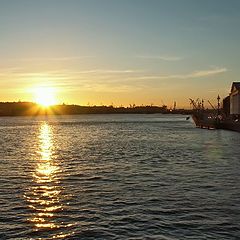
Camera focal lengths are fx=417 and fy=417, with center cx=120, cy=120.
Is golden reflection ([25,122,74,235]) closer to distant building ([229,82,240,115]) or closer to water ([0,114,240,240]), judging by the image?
water ([0,114,240,240])

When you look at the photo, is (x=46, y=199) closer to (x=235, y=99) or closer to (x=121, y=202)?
(x=121, y=202)

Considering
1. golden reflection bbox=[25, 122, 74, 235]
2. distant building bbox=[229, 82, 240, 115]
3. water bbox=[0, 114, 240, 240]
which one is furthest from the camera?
distant building bbox=[229, 82, 240, 115]

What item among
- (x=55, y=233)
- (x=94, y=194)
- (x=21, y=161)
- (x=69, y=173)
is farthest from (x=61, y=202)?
(x=21, y=161)

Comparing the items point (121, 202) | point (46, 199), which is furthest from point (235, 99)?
point (46, 199)

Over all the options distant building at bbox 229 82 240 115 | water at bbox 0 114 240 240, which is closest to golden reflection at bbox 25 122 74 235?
water at bbox 0 114 240 240

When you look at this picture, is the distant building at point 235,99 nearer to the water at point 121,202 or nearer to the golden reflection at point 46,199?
the water at point 121,202

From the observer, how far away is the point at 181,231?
50.2 feet

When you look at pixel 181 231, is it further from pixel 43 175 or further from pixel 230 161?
pixel 230 161

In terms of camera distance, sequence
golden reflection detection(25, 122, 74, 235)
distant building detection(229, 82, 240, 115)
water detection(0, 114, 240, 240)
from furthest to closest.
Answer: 1. distant building detection(229, 82, 240, 115)
2. golden reflection detection(25, 122, 74, 235)
3. water detection(0, 114, 240, 240)

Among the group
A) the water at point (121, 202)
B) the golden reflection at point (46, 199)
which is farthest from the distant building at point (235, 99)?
the golden reflection at point (46, 199)

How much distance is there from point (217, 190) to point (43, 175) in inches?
517

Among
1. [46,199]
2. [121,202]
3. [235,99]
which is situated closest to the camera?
[121,202]

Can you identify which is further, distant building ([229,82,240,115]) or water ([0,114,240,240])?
distant building ([229,82,240,115])

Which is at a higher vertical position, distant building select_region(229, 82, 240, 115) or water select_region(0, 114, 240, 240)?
distant building select_region(229, 82, 240, 115)
